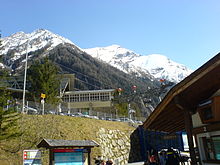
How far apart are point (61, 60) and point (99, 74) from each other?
71.3 ft

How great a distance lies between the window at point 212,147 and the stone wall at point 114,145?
720 inches

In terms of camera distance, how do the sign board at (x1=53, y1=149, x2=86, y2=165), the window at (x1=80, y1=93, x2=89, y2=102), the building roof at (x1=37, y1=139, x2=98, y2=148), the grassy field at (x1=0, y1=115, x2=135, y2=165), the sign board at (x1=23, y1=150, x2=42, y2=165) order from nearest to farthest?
the building roof at (x1=37, y1=139, x2=98, y2=148) < the sign board at (x1=53, y1=149, x2=86, y2=165) < the sign board at (x1=23, y1=150, x2=42, y2=165) < the grassy field at (x1=0, y1=115, x2=135, y2=165) < the window at (x1=80, y1=93, x2=89, y2=102)

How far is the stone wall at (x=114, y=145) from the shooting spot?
2478cm

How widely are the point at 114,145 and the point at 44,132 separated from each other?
33.0ft

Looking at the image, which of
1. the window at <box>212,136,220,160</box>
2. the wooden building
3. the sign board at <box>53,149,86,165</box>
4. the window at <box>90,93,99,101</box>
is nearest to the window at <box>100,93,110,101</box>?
the window at <box>90,93,99,101</box>

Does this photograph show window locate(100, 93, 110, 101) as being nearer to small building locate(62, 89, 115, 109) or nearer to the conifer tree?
small building locate(62, 89, 115, 109)

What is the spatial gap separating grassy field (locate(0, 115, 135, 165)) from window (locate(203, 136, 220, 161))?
1387 cm

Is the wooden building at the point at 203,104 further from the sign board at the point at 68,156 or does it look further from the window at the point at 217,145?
the sign board at the point at 68,156

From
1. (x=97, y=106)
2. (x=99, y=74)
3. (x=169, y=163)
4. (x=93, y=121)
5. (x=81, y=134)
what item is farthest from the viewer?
(x=99, y=74)

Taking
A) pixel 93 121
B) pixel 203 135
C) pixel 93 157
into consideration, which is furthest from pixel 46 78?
pixel 203 135

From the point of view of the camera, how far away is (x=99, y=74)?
4296 inches

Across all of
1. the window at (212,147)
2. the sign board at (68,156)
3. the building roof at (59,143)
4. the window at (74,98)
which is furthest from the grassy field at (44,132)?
the window at (74,98)

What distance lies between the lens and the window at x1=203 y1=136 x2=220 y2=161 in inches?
246

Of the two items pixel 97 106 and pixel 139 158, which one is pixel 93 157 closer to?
pixel 139 158
